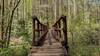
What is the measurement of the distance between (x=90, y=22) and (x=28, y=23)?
4.94 metres

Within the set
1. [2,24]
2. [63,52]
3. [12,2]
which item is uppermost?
[12,2]

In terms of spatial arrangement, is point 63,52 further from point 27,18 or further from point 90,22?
point 90,22

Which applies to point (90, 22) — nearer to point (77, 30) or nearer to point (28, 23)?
point (77, 30)

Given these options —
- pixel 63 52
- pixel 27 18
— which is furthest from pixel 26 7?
pixel 63 52

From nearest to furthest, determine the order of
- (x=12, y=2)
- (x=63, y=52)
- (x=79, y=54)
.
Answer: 1. (x=63, y=52)
2. (x=79, y=54)
3. (x=12, y=2)

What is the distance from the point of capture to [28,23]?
46.2 ft

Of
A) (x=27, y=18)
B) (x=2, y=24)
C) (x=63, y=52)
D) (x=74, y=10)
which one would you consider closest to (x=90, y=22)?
(x=74, y=10)

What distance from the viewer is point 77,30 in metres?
15.0

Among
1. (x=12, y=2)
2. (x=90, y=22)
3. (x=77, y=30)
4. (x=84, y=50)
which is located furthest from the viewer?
(x=90, y=22)

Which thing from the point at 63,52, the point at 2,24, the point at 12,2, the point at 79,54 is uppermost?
the point at 12,2

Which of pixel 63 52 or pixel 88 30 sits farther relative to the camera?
pixel 88 30

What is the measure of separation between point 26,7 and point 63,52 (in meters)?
11.7

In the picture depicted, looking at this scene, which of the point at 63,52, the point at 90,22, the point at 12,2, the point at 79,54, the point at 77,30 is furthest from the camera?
the point at 90,22

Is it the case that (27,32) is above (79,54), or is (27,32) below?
above
